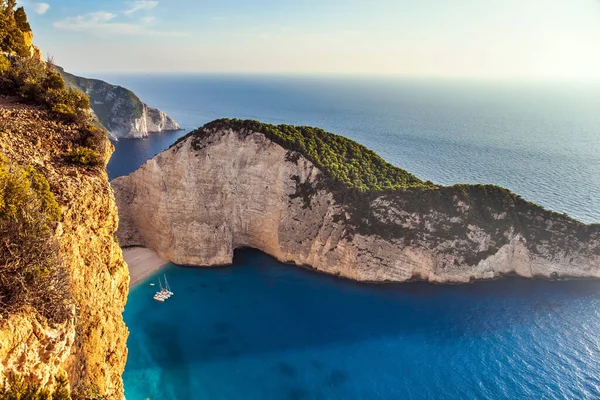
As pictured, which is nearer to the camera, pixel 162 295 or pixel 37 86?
pixel 37 86

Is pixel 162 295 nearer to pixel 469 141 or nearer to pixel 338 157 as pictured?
pixel 338 157

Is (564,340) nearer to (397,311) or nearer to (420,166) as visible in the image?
(397,311)

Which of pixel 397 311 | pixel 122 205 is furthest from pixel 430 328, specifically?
pixel 122 205

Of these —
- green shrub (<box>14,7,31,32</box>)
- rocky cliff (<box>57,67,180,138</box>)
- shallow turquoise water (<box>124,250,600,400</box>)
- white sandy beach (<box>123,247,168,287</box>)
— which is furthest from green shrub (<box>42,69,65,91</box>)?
rocky cliff (<box>57,67,180,138</box>)

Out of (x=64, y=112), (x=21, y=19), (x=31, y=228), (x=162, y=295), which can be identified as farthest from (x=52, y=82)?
(x=162, y=295)

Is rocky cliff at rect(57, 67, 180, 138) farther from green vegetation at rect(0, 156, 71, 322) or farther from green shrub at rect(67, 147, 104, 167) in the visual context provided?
green vegetation at rect(0, 156, 71, 322)
